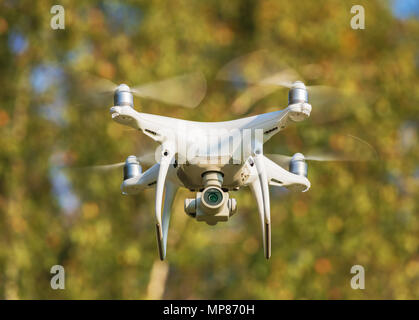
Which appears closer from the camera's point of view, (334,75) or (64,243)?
(64,243)

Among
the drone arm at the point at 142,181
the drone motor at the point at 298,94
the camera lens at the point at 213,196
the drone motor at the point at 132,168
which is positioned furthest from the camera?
the drone motor at the point at 132,168

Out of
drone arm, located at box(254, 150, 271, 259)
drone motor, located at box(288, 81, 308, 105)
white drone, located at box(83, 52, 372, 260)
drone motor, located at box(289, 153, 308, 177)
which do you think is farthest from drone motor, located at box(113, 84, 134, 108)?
drone motor, located at box(289, 153, 308, 177)

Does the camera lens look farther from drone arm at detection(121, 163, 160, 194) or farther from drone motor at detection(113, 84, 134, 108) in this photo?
drone motor at detection(113, 84, 134, 108)

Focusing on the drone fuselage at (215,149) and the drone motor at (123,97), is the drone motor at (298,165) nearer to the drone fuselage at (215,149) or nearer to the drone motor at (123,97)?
the drone fuselage at (215,149)

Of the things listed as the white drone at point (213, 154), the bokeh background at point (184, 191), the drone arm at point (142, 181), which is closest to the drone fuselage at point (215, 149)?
the white drone at point (213, 154)

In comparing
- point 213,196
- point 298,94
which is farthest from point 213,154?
point 298,94
